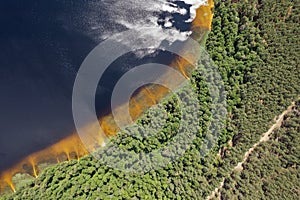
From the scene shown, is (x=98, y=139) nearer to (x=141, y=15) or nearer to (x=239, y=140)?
(x=239, y=140)

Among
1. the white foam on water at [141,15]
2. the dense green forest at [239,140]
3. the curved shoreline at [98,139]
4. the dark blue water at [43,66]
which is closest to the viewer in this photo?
the dense green forest at [239,140]

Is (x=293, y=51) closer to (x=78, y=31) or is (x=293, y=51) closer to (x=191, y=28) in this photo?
(x=191, y=28)

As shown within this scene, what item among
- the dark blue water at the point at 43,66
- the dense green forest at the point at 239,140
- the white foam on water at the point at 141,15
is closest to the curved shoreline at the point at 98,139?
the dark blue water at the point at 43,66

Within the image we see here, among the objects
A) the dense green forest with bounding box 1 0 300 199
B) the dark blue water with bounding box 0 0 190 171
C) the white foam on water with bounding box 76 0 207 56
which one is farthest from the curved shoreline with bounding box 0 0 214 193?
the dense green forest with bounding box 1 0 300 199

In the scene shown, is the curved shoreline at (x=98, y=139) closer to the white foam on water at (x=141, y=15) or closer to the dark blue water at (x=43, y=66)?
Answer: the dark blue water at (x=43, y=66)

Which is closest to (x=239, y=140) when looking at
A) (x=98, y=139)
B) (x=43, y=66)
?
(x=98, y=139)
